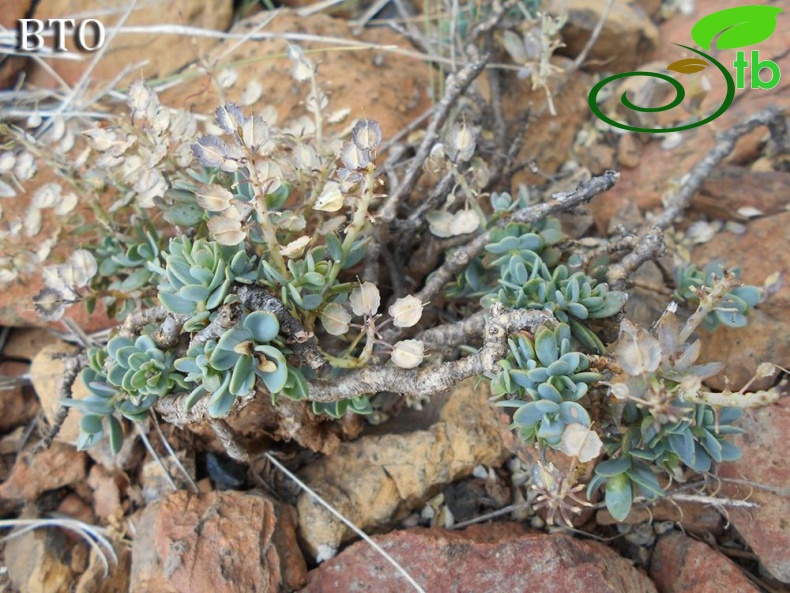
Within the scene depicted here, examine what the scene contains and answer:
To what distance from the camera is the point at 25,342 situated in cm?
257

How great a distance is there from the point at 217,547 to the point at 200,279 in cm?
78

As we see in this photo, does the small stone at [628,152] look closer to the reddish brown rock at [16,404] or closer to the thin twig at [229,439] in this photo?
the thin twig at [229,439]

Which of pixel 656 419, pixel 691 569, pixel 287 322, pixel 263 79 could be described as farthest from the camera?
pixel 263 79

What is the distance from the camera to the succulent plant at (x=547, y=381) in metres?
1.50

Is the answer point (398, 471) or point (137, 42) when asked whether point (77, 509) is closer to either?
point (398, 471)

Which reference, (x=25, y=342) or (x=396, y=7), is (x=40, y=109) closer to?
(x=25, y=342)

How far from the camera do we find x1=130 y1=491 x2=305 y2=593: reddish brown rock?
182 centimetres

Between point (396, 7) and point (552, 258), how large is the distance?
1790 mm

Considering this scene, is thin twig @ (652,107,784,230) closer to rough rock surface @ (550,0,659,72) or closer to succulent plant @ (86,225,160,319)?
rough rock surface @ (550,0,659,72)

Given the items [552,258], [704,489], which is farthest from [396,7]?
[704,489]

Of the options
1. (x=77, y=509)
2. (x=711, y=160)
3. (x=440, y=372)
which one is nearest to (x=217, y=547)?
(x=77, y=509)

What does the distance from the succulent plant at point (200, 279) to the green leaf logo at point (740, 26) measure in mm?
2228

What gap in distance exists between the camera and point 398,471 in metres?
2.06

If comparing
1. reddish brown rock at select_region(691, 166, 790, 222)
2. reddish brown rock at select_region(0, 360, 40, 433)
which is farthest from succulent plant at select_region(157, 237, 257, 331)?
reddish brown rock at select_region(691, 166, 790, 222)
